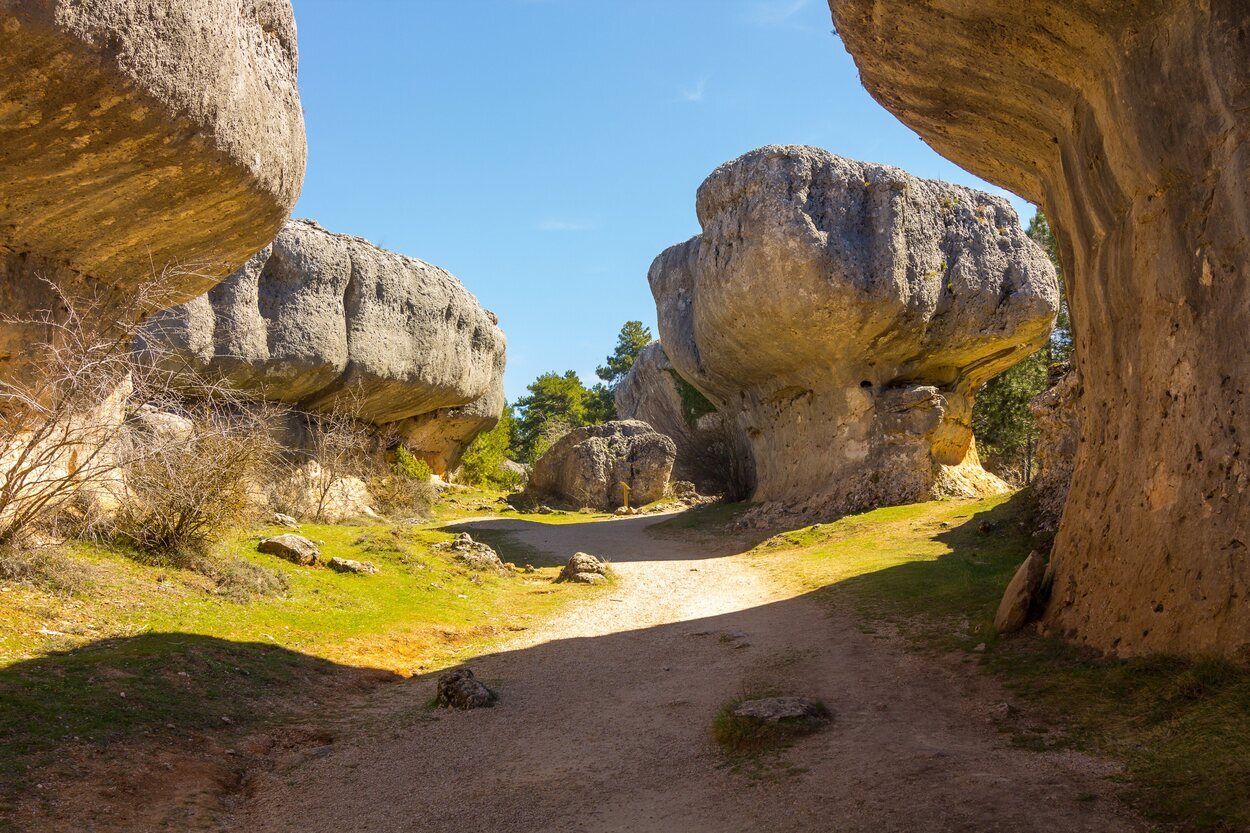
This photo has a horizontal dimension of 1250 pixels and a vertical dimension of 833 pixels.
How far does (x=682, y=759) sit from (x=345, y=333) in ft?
68.3

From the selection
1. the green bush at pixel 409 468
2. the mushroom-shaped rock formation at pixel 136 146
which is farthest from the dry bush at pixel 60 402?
the green bush at pixel 409 468

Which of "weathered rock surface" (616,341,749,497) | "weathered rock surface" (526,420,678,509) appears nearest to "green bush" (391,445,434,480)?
"weathered rock surface" (526,420,678,509)

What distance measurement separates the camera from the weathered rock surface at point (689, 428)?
32.5 m

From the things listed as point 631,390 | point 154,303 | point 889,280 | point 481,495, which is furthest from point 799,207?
point 631,390

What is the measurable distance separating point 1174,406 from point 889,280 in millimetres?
13847

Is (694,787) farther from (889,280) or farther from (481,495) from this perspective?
(481,495)

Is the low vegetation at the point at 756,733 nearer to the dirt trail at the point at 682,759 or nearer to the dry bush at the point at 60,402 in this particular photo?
the dirt trail at the point at 682,759

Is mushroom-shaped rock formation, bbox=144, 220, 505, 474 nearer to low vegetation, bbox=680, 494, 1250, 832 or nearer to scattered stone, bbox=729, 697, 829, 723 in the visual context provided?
low vegetation, bbox=680, 494, 1250, 832

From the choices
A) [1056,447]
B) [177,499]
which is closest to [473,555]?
[177,499]

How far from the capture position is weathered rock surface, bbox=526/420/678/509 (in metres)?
32.2

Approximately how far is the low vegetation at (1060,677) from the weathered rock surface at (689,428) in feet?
52.5

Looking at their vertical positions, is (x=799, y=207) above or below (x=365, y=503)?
above

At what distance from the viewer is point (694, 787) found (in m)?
5.36

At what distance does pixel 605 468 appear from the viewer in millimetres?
32344
